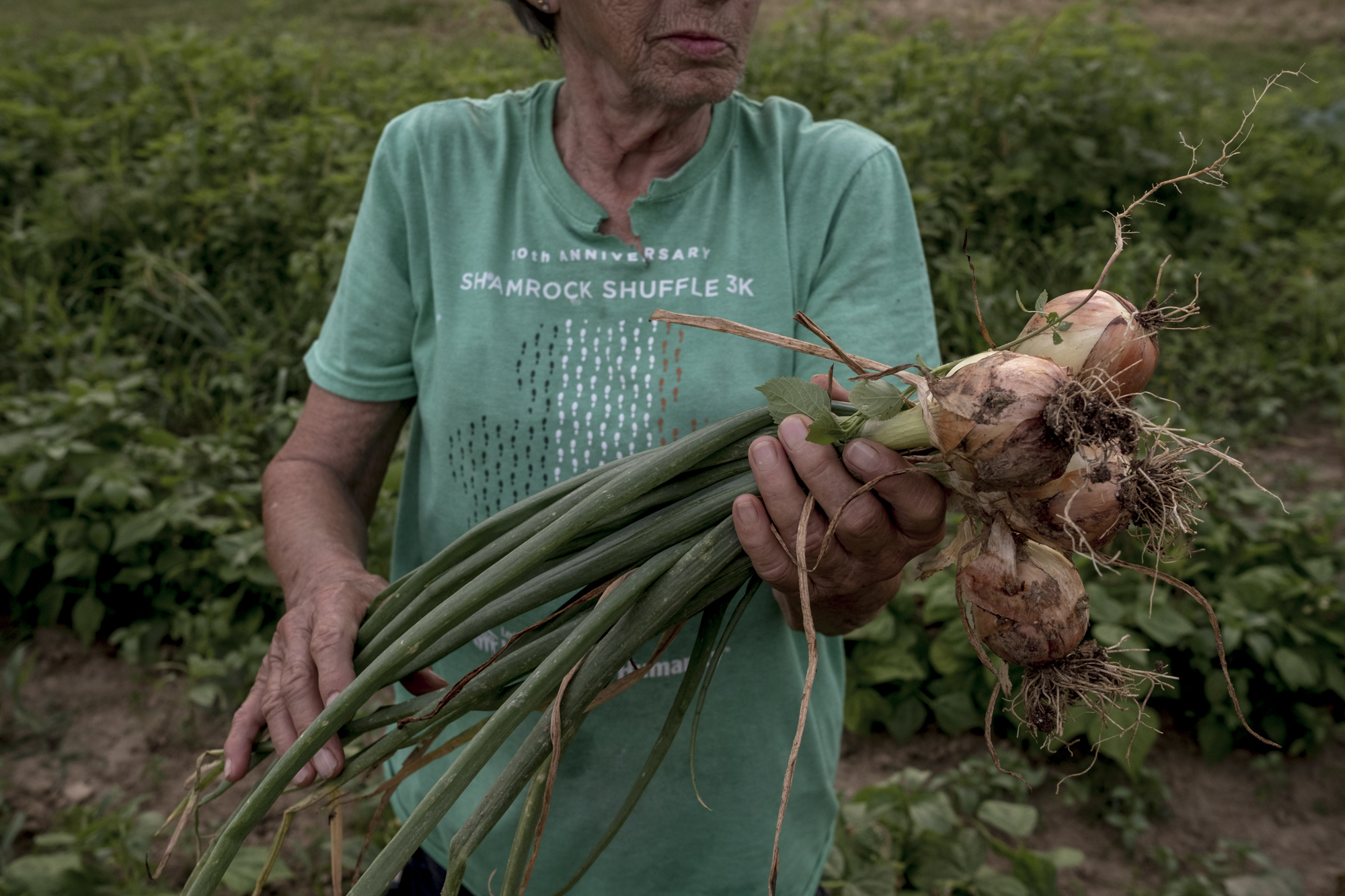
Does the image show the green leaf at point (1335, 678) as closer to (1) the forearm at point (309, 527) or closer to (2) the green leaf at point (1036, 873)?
(2) the green leaf at point (1036, 873)

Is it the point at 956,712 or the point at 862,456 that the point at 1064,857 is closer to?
the point at 956,712

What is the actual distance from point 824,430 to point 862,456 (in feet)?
0.16

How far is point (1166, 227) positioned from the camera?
4.23m

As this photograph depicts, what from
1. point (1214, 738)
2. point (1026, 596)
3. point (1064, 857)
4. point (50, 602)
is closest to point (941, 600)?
point (1064, 857)

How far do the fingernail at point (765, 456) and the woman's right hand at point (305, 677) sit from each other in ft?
1.90

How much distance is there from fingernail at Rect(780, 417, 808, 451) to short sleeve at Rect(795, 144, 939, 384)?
0.84 feet

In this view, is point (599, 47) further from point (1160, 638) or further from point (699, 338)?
point (1160, 638)

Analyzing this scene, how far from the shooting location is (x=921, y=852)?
210 centimetres

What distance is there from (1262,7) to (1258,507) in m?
7.13

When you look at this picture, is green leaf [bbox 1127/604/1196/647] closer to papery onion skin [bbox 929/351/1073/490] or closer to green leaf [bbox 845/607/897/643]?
green leaf [bbox 845/607/897/643]

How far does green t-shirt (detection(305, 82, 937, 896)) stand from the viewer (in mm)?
1354

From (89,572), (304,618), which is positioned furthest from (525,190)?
(89,572)

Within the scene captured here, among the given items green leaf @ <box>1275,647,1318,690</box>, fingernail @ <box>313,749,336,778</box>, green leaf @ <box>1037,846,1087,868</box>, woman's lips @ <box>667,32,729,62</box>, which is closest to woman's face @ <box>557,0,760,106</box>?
woman's lips @ <box>667,32,729,62</box>

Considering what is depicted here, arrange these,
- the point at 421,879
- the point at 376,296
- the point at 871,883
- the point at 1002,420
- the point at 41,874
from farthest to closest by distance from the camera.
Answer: the point at 871,883
the point at 41,874
the point at 421,879
the point at 376,296
the point at 1002,420
